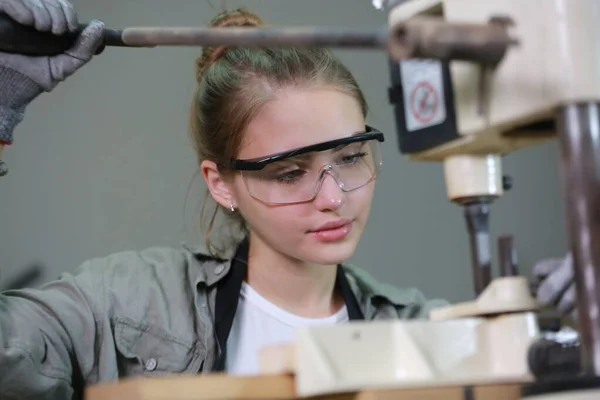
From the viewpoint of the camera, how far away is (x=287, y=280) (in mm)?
1656

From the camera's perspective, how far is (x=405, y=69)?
0.91 meters

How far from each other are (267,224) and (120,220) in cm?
94

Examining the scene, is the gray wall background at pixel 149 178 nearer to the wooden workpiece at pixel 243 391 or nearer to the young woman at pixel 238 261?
the young woman at pixel 238 261

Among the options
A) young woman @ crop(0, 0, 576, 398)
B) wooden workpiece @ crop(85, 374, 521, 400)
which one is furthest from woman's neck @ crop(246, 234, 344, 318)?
wooden workpiece @ crop(85, 374, 521, 400)

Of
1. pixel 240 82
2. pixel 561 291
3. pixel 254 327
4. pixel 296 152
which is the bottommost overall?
pixel 254 327

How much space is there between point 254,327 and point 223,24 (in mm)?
643

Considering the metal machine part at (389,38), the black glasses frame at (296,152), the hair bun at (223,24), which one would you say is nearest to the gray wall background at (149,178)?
the hair bun at (223,24)

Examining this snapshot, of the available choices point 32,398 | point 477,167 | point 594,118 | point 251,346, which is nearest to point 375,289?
point 251,346

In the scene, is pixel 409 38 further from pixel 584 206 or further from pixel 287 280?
pixel 287 280

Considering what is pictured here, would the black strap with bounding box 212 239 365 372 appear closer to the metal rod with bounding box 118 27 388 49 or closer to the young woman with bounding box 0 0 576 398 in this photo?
the young woman with bounding box 0 0 576 398

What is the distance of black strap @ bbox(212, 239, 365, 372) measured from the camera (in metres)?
1.52

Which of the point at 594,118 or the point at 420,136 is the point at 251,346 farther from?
the point at 594,118

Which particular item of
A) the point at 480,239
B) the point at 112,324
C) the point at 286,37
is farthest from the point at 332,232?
the point at 286,37

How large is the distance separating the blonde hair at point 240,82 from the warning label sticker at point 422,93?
659mm
